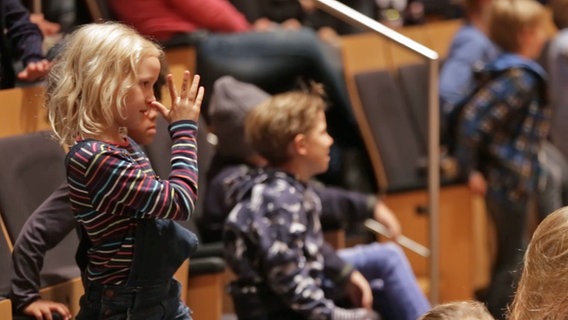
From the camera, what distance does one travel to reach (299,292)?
8.22ft

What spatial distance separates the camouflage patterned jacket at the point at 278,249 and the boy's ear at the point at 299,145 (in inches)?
2.5

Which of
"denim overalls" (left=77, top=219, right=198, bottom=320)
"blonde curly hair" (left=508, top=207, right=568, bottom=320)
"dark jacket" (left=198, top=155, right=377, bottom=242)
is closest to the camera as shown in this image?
"blonde curly hair" (left=508, top=207, right=568, bottom=320)

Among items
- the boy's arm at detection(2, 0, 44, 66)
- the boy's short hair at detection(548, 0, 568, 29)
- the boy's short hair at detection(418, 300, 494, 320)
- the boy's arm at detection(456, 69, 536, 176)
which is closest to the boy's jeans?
the boy's arm at detection(456, 69, 536, 176)

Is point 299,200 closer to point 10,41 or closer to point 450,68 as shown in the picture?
point 10,41

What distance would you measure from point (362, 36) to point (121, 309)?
238 centimetres

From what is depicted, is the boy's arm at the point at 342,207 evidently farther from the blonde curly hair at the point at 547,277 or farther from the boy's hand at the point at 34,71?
the blonde curly hair at the point at 547,277

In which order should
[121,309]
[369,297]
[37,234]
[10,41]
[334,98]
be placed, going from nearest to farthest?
[121,309]
[37,234]
[10,41]
[369,297]
[334,98]

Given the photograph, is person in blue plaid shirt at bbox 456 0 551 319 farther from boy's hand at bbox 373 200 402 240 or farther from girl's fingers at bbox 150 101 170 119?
girl's fingers at bbox 150 101 170 119

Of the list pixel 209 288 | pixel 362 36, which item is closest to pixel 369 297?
pixel 209 288

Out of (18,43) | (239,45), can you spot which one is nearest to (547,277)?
(18,43)

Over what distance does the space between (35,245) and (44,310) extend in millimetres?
112

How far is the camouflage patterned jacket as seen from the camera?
251 cm

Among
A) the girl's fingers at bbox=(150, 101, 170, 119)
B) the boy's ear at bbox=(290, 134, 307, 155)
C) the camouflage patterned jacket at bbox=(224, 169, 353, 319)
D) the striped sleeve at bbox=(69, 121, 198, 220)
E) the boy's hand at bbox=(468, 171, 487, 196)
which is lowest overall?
the boy's hand at bbox=(468, 171, 487, 196)

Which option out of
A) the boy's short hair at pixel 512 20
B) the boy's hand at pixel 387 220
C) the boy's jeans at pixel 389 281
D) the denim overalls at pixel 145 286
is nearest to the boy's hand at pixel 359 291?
the boy's jeans at pixel 389 281
